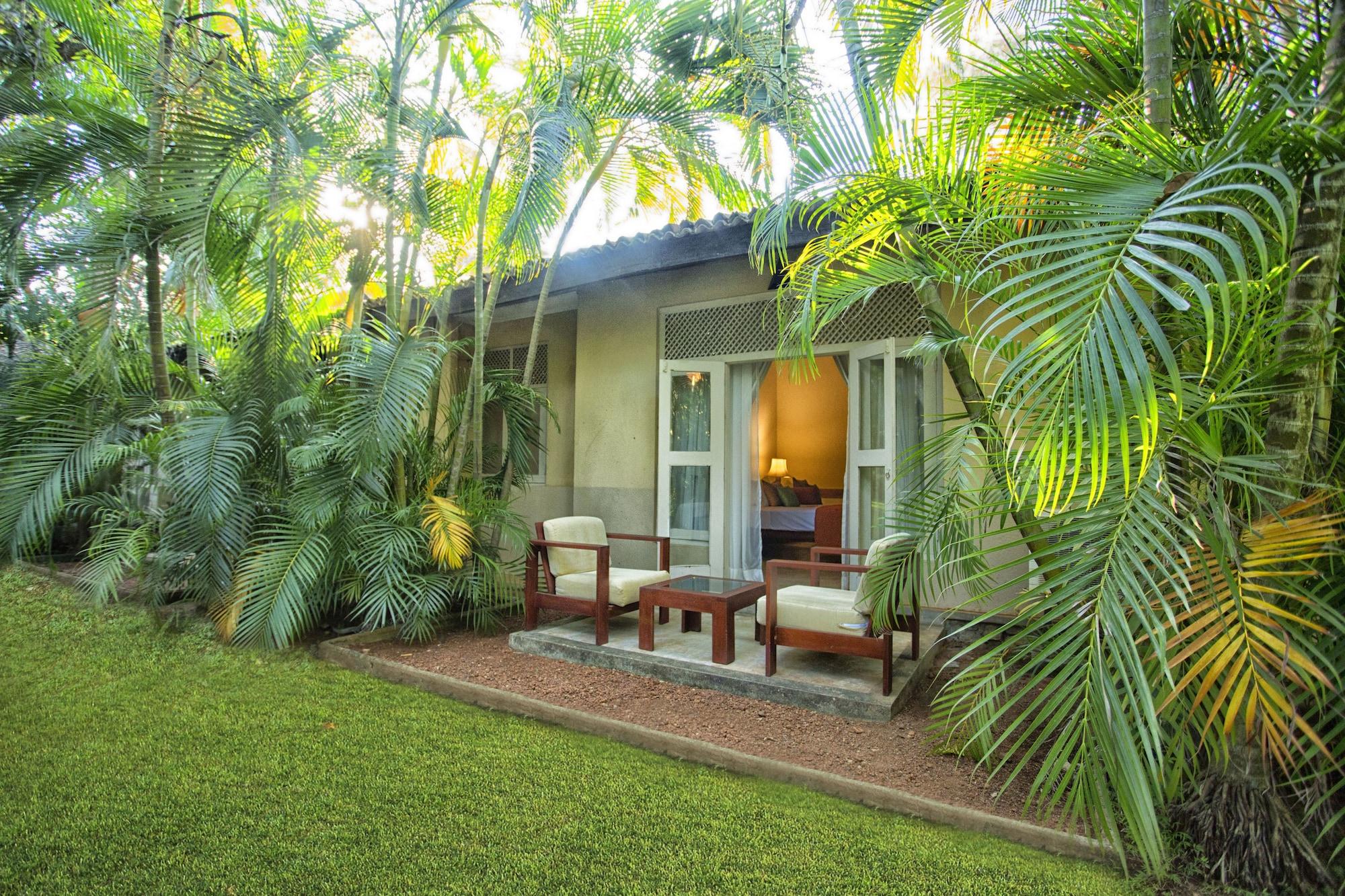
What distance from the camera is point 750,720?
3.54m

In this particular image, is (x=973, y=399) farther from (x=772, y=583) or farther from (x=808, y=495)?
(x=808, y=495)

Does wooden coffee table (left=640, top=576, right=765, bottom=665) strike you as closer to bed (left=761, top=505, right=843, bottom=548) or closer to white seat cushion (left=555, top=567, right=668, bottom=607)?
white seat cushion (left=555, top=567, right=668, bottom=607)

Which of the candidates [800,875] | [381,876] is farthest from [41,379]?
[800,875]

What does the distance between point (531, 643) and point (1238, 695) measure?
388 centimetres

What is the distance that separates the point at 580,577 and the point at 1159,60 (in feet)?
13.0

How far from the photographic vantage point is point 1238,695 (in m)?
1.71

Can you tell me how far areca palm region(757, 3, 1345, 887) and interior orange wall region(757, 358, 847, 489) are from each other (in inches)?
349

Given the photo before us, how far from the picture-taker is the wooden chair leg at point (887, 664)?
355 cm

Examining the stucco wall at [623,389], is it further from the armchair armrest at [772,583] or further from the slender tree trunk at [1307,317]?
the slender tree trunk at [1307,317]

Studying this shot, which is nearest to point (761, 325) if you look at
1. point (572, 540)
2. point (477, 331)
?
point (477, 331)

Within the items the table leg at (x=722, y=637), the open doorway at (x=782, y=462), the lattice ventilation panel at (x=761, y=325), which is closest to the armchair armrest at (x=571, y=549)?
the table leg at (x=722, y=637)

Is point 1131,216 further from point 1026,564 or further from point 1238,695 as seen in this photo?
point 1026,564

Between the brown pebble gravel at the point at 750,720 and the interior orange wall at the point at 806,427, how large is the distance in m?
7.59

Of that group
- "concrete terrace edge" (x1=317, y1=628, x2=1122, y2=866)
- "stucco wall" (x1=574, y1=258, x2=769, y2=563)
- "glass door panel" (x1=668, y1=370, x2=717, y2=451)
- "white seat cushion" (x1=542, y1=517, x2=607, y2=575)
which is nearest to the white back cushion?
"concrete terrace edge" (x1=317, y1=628, x2=1122, y2=866)
